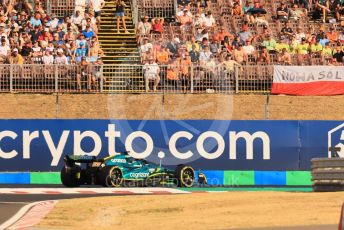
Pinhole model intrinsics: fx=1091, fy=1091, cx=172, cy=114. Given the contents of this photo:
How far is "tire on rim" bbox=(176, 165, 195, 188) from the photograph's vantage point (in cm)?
2850

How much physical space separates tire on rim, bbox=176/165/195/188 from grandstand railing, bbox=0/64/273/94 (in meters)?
3.79

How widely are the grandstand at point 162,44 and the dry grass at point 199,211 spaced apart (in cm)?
1033

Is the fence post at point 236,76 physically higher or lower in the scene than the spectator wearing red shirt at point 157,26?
lower

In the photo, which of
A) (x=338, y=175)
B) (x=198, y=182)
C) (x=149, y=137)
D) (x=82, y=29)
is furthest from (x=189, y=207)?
(x=82, y=29)

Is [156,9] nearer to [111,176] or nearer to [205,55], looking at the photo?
[205,55]

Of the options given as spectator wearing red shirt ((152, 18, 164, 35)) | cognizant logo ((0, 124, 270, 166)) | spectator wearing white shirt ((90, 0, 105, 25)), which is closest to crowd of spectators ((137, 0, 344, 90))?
spectator wearing red shirt ((152, 18, 164, 35))

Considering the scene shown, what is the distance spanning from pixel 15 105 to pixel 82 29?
11.1 ft

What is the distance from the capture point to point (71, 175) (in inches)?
1109

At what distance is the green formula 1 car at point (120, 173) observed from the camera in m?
28.0

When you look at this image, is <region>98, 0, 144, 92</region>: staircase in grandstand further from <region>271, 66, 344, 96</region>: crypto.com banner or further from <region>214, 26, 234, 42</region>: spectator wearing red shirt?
<region>271, 66, 344, 96</region>: crypto.com banner

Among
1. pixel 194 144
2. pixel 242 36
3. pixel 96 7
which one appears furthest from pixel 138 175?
pixel 96 7

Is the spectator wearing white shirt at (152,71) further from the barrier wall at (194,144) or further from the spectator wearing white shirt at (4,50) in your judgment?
the spectator wearing white shirt at (4,50)

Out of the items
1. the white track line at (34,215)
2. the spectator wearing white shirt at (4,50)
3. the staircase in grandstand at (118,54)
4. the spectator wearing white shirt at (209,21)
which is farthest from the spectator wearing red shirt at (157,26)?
the white track line at (34,215)

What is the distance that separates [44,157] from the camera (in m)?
30.4
